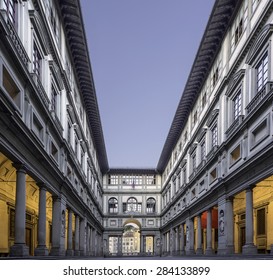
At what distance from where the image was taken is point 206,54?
38.6 m

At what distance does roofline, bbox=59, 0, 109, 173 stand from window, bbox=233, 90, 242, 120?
12.6m

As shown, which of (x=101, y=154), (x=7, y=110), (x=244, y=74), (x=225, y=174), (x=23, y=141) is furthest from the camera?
(x=101, y=154)

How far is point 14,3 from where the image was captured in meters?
20.6

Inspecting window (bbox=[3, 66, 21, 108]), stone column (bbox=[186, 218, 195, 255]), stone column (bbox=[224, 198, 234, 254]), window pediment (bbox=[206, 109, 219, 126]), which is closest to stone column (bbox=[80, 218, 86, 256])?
stone column (bbox=[186, 218, 195, 255])

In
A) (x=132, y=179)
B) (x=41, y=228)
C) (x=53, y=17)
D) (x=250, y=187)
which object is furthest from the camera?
(x=132, y=179)

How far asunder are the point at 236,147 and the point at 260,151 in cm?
643

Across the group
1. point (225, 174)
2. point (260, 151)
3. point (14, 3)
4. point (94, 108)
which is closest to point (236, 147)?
point (225, 174)

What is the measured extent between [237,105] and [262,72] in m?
5.79

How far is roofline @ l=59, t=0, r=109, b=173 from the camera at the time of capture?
3238 centimetres

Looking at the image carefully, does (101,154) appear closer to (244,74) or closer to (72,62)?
(72,62)

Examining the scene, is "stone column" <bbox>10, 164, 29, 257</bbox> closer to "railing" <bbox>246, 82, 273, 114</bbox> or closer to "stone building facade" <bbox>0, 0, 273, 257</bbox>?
"stone building facade" <bbox>0, 0, 273, 257</bbox>

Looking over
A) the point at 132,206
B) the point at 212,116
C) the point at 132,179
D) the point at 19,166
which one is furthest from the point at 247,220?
the point at 132,179

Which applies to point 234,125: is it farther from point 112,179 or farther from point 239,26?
point 112,179

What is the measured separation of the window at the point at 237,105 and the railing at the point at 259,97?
110 inches
